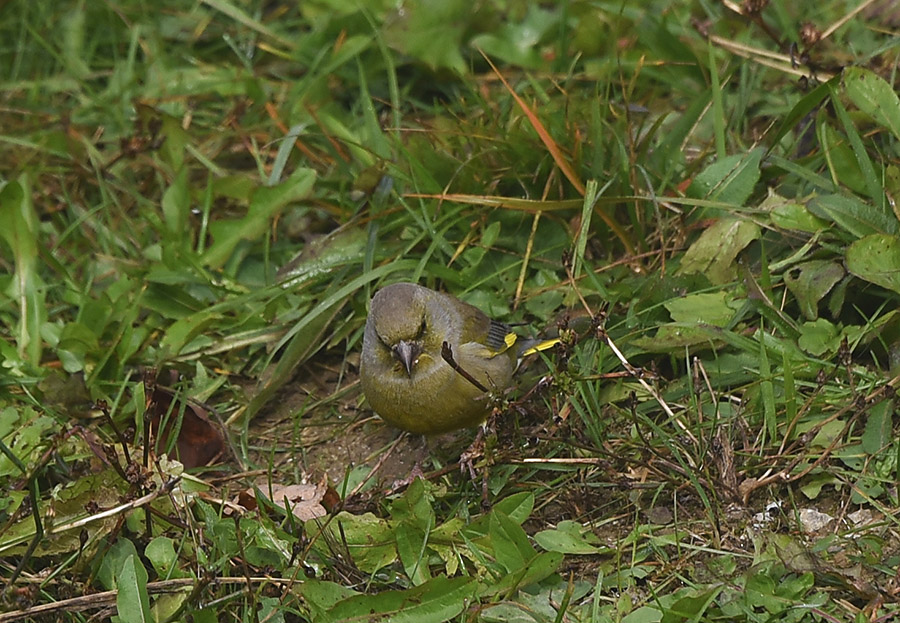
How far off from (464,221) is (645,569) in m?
2.06

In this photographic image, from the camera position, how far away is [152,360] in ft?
16.2

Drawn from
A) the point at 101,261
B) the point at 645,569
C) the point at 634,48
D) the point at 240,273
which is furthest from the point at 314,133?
the point at 645,569

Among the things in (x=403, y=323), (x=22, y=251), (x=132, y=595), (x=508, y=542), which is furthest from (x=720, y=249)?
(x=22, y=251)

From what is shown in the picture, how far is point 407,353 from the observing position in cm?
426

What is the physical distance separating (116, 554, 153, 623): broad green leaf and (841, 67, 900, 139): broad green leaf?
3.28m

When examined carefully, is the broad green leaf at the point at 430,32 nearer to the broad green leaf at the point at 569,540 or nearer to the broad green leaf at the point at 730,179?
the broad green leaf at the point at 730,179

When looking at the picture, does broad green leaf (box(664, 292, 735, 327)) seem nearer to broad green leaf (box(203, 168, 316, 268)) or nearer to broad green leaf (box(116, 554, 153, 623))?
broad green leaf (box(203, 168, 316, 268))

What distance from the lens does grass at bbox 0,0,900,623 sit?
11.9 ft

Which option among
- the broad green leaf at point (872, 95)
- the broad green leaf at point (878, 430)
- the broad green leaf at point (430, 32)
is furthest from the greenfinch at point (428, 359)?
the broad green leaf at point (430, 32)

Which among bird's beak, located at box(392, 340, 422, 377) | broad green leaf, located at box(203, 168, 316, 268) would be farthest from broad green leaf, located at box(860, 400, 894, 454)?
broad green leaf, located at box(203, 168, 316, 268)

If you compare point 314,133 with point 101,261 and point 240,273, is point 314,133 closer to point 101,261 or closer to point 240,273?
point 240,273

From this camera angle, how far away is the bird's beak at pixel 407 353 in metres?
4.24

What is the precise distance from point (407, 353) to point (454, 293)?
824mm

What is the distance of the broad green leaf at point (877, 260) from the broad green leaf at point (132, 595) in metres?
2.71
